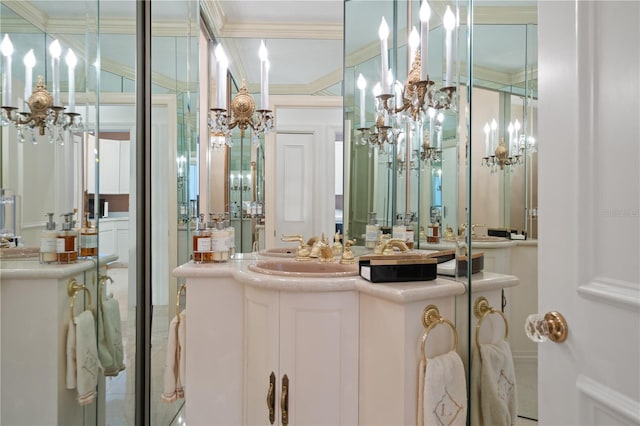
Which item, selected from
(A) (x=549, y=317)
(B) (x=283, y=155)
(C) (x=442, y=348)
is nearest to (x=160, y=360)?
(B) (x=283, y=155)

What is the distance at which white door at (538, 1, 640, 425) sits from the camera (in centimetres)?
74

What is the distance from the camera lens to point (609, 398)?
759 mm

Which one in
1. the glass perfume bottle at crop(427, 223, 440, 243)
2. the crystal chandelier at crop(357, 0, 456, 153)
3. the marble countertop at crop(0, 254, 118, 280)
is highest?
the crystal chandelier at crop(357, 0, 456, 153)

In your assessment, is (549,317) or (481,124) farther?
(481,124)

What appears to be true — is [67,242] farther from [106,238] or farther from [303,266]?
[303,266]

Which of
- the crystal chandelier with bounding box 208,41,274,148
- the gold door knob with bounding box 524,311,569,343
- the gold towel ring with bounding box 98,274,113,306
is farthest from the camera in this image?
the crystal chandelier with bounding box 208,41,274,148

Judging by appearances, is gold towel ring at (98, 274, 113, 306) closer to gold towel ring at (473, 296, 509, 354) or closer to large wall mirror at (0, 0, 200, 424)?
large wall mirror at (0, 0, 200, 424)

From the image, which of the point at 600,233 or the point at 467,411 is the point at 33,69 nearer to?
the point at 600,233

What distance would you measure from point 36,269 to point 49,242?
0.10m

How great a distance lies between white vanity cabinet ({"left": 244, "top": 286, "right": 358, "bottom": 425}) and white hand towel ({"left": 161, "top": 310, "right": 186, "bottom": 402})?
0.59 metres

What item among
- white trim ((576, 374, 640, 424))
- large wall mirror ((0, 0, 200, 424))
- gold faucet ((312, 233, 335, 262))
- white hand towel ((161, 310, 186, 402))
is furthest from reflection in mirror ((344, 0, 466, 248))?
white hand towel ((161, 310, 186, 402))

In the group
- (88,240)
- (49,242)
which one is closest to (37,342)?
(49,242)

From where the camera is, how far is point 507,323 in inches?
46.1

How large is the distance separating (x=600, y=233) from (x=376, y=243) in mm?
1369
